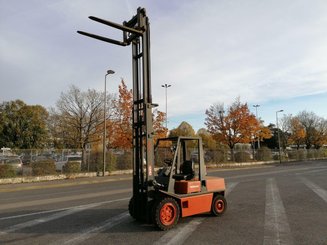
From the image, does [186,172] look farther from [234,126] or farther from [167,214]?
[234,126]

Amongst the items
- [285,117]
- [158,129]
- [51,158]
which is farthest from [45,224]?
[285,117]

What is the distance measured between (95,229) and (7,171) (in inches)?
650

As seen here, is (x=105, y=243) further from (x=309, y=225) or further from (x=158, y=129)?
(x=158, y=129)

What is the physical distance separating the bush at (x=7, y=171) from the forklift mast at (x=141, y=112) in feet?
53.1

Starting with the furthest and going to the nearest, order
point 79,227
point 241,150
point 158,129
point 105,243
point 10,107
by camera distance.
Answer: point 10,107 < point 241,150 < point 158,129 < point 79,227 < point 105,243

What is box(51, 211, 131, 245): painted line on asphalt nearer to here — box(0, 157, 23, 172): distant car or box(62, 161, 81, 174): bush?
box(0, 157, 23, 172): distant car

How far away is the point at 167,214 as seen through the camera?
781 cm

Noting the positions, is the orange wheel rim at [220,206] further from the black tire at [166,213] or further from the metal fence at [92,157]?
the metal fence at [92,157]

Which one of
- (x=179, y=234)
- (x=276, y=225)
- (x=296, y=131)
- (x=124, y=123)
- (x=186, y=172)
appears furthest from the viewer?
(x=296, y=131)

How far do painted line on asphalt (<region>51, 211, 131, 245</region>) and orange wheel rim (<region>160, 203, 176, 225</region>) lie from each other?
137 centimetres

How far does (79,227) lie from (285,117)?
83375 mm

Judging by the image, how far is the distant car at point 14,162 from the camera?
21.9 meters

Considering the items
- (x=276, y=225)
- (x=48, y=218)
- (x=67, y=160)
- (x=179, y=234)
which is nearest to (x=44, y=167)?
(x=67, y=160)

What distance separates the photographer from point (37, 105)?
63.0m
